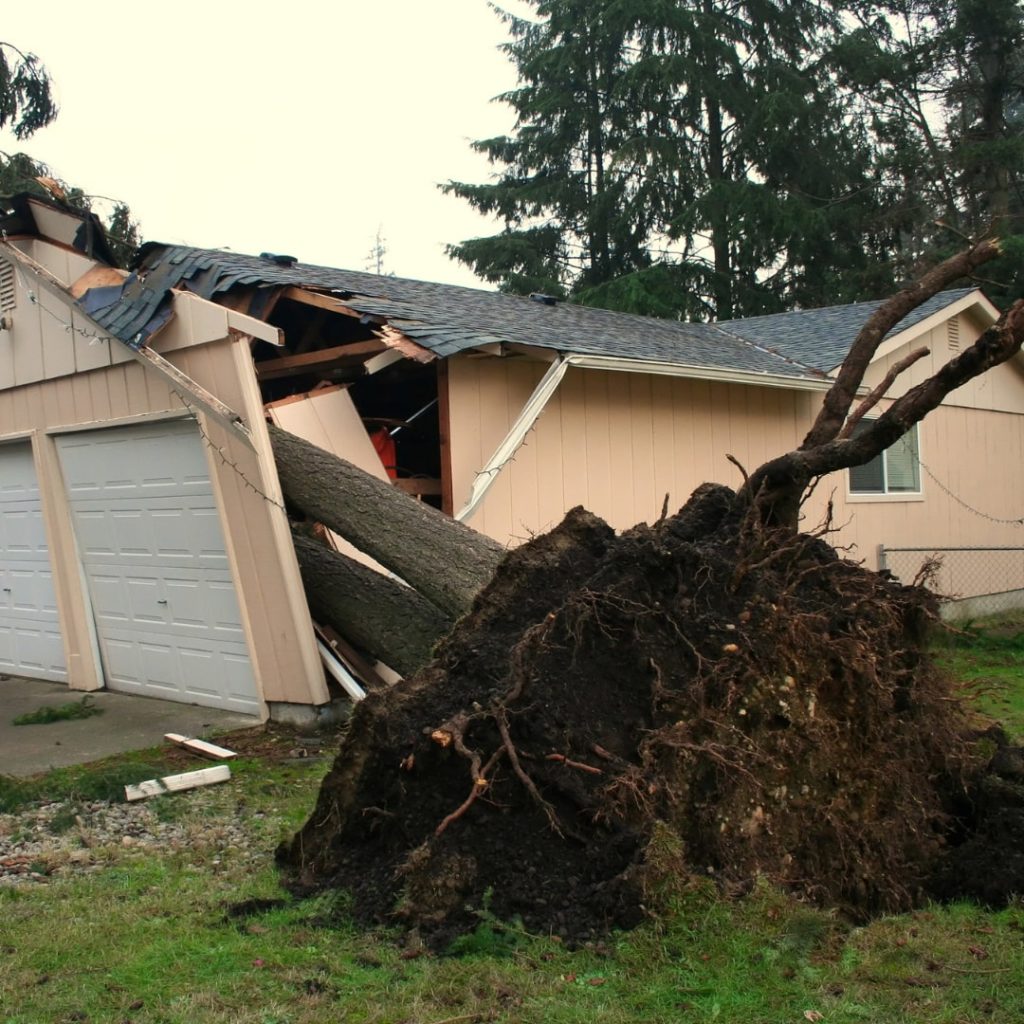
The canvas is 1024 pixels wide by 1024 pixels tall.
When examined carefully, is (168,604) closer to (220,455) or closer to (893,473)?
(220,455)

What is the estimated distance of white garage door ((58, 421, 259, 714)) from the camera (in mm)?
8453

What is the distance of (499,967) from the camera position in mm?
3639

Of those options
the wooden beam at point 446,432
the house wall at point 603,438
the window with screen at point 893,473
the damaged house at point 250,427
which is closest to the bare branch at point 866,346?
the damaged house at point 250,427

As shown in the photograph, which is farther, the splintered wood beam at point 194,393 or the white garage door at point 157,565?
the white garage door at point 157,565

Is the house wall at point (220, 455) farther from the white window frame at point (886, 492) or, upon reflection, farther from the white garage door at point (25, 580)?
the white window frame at point (886, 492)

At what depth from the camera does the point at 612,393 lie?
10.3 metres

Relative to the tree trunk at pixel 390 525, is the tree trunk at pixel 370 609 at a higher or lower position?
lower

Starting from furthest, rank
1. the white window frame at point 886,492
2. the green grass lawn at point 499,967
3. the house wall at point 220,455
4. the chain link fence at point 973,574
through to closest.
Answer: the chain link fence at point 973,574 → the white window frame at point 886,492 → the house wall at point 220,455 → the green grass lawn at point 499,967

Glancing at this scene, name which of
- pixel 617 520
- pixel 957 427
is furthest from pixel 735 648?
pixel 957 427

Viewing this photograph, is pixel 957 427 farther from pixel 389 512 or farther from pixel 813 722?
pixel 813 722

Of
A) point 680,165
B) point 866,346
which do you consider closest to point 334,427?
point 866,346

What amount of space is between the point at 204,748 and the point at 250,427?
220 cm

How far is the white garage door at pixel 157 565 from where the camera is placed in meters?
8.45

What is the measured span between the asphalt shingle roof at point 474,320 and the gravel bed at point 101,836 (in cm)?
352
